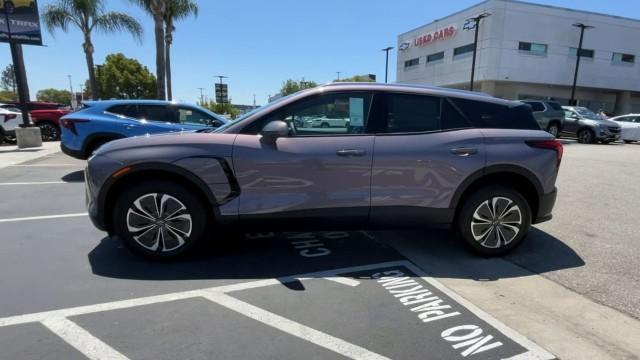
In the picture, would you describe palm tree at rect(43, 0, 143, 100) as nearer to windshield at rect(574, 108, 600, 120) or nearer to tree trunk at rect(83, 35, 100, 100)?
tree trunk at rect(83, 35, 100, 100)

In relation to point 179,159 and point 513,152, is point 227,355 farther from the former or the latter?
point 513,152

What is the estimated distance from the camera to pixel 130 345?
246 centimetres

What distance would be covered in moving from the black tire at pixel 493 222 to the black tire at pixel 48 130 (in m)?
17.5

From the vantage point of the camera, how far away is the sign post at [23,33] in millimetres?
13031

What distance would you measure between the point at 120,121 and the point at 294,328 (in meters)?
6.71

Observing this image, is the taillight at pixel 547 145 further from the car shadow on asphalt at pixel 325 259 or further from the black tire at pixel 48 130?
the black tire at pixel 48 130

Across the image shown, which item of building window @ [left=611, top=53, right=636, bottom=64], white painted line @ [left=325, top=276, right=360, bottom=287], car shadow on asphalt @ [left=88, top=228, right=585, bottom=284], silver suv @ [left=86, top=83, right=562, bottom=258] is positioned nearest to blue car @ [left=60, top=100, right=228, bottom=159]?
car shadow on asphalt @ [left=88, top=228, right=585, bottom=284]

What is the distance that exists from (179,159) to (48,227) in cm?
252

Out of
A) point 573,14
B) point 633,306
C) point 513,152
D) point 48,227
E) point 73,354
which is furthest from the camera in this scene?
point 573,14

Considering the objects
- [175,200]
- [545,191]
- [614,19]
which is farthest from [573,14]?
[175,200]

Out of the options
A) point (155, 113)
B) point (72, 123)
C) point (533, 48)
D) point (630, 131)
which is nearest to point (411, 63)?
point (533, 48)

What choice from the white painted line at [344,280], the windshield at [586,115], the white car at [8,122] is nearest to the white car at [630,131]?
the windshield at [586,115]

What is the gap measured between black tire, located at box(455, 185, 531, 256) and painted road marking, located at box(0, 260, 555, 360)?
0.73 m

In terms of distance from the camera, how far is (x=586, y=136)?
1833cm
